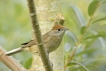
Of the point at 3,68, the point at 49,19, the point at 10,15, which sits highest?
the point at 49,19

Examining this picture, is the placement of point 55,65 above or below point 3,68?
above

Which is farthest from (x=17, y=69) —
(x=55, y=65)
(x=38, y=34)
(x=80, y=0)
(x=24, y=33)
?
(x=80, y=0)

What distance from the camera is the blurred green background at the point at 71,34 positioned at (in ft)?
10.7

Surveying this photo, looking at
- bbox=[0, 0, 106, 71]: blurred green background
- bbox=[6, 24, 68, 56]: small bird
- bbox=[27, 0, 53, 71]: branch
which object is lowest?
bbox=[0, 0, 106, 71]: blurred green background

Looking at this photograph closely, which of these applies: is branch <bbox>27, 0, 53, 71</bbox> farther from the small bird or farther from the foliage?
the foliage

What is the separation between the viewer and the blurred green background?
3.27m

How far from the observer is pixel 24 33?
13.2 ft

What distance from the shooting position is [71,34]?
3.39 m

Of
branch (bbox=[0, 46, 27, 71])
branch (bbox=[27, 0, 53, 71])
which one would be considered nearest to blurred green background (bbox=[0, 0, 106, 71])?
branch (bbox=[0, 46, 27, 71])

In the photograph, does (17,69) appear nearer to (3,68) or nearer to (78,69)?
(78,69)

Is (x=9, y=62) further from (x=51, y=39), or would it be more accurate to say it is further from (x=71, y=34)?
(x=71, y=34)

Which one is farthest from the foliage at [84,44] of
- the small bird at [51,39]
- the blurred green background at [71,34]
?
the small bird at [51,39]

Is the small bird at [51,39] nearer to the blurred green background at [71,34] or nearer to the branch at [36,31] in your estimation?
the blurred green background at [71,34]

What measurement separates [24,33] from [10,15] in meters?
0.32
